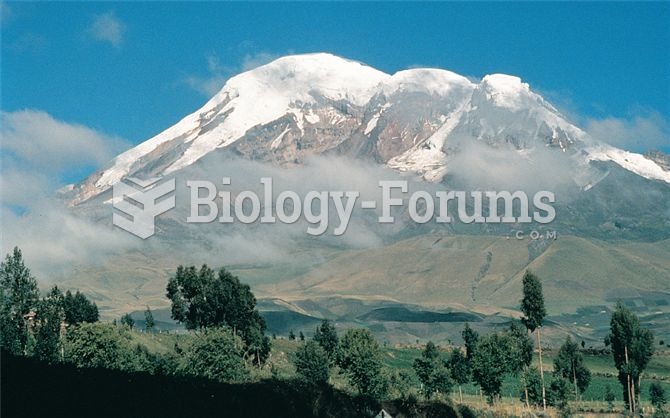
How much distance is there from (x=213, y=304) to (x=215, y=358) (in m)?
28.4

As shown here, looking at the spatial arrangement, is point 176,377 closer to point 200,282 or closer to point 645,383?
point 200,282

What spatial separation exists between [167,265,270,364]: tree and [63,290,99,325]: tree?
22053 mm

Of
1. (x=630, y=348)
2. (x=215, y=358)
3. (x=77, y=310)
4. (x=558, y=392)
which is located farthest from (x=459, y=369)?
(x=77, y=310)

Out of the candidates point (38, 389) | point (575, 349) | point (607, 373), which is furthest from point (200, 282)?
point (607, 373)

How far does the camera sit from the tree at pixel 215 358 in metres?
76.4

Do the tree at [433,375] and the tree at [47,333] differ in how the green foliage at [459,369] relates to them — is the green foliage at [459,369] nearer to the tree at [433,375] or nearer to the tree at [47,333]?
the tree at [433,375]

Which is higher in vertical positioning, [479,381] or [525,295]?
→ [525,295]

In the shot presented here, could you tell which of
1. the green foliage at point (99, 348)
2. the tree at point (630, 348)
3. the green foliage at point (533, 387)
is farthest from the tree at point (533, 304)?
the green foliage at point (99, 348)

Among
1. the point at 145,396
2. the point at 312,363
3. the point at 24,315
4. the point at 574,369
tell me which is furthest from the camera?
the point at 574,369

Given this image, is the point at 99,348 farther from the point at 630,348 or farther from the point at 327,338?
the point at 327,338

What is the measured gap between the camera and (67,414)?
122 ft

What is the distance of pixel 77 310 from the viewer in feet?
435

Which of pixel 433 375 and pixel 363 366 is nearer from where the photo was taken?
pixel 363 366

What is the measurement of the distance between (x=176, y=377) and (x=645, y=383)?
109 metres
